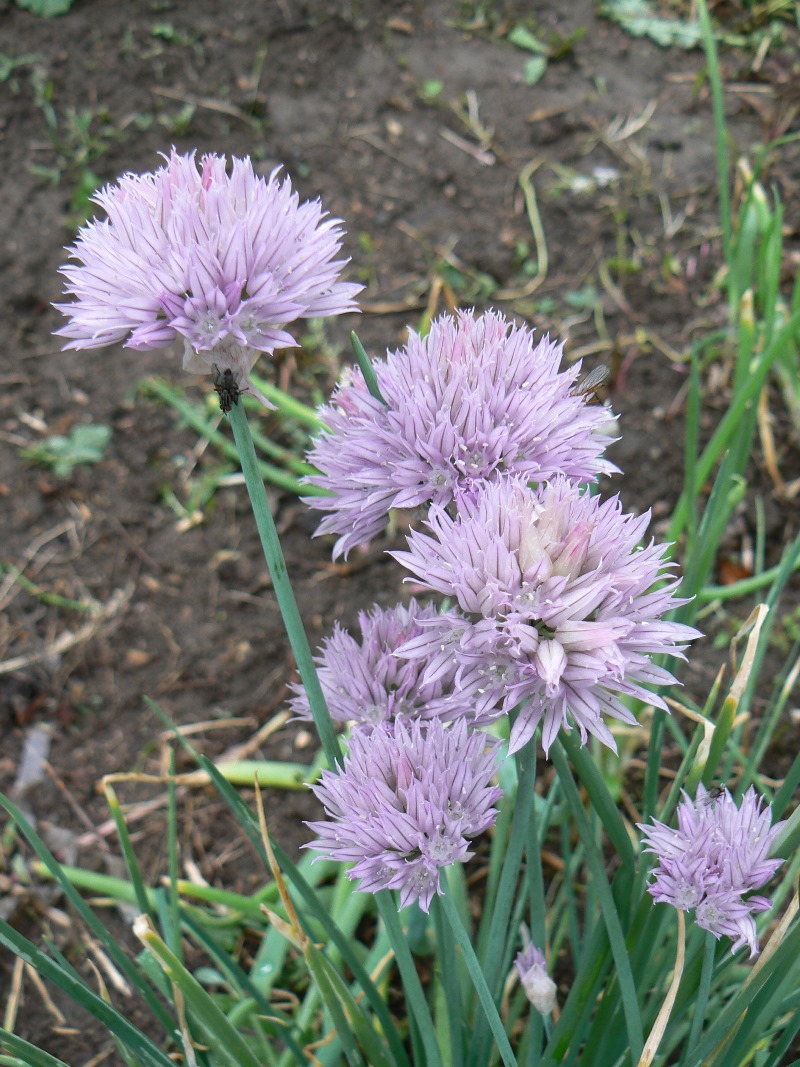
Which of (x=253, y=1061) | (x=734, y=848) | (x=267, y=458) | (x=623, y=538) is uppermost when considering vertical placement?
(x=267, y=458)

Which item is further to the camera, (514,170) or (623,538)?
(514,170)

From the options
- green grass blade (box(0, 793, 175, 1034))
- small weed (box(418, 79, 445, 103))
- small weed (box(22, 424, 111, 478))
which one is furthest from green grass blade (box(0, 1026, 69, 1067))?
small weed (box(418, 79, 445, 103))

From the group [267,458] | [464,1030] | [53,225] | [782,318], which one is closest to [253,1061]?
[464,1030]

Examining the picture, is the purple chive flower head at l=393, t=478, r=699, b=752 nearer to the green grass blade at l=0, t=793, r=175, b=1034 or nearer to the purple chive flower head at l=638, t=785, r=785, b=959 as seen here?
the purple chive flower head at l=638, t=785, r=785, b=959

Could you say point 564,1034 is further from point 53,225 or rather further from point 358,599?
point 53,225

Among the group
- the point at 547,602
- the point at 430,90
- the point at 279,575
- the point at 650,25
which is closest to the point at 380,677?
the point at 279,575
